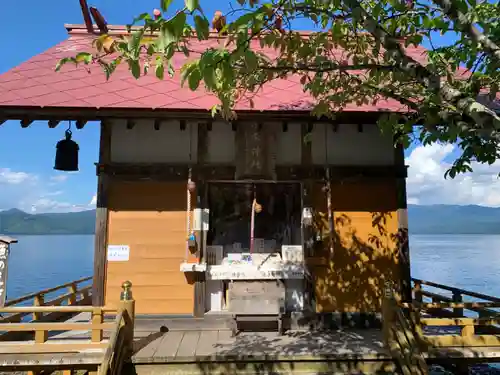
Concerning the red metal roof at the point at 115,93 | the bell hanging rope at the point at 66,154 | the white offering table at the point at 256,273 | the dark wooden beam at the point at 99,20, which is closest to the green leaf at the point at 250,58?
the red metal roof at the point at 115,93

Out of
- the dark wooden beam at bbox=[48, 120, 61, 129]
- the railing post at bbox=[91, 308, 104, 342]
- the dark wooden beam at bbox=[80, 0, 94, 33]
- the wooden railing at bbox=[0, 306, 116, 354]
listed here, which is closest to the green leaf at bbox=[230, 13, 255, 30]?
the wooden railing at bbox=[0, 306, 116, 354]

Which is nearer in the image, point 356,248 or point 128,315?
point 128,315

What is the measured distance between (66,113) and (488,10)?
6488mm

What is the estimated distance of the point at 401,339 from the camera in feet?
16.8

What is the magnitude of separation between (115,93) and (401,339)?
6.38 metres

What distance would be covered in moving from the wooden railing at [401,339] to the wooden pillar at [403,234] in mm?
1477

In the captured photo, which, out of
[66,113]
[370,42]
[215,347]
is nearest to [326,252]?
[215,347]

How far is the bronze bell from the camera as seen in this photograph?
24.0 ft

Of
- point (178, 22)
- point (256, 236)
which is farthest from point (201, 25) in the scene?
point (256, 236)

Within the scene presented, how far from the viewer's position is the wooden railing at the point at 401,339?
484cm

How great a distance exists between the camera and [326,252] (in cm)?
697

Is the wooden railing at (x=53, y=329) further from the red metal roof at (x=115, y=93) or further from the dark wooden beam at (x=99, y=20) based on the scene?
the dark wooden beam at (x=99, y=20)

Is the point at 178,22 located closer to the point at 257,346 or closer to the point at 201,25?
the point at 201,25

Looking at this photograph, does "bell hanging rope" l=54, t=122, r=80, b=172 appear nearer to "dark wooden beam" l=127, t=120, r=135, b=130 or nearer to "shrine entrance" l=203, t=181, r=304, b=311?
"dark wooden beam" l=127, t=120, r=135, b=130
